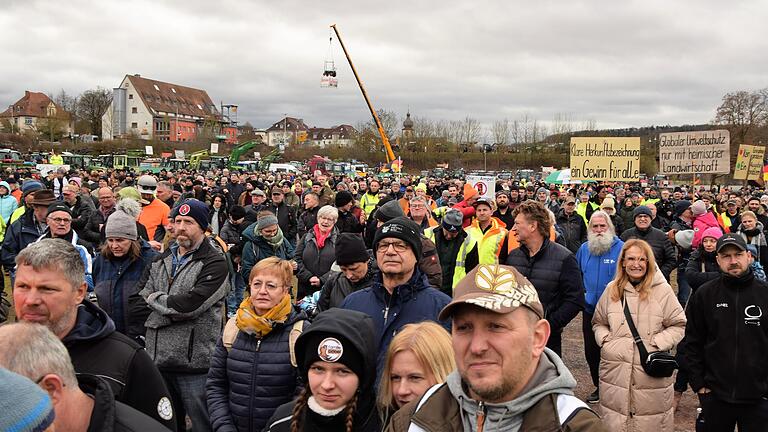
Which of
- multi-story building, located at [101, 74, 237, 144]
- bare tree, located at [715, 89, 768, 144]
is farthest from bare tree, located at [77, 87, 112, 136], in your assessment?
bare tree, located at [715, 89, 768, 144]

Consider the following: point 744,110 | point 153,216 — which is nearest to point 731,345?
point 153,216

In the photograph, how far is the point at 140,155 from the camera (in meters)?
56.2

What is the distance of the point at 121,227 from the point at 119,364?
6.17 ft

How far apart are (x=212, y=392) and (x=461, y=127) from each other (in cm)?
9136

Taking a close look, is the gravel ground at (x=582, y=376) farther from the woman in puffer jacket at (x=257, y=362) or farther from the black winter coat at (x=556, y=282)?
the woman in puffer jacket at (x=257, y=362)

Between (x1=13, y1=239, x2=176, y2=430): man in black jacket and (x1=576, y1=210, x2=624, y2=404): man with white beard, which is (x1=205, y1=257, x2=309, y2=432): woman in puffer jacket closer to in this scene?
(x1=13, y1=239, x2=176, y2=430): man in black jacket

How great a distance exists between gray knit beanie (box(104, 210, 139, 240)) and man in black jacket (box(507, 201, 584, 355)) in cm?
299

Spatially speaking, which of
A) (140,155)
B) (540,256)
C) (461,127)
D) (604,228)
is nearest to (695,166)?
(604,228)

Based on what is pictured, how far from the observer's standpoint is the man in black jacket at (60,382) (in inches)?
73.6

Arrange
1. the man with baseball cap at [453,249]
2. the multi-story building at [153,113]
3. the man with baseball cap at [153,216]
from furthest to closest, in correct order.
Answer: the multi-story building at [153,113] < the man with baseball cap at [153,216] < the man with baseball cap at [453,249]

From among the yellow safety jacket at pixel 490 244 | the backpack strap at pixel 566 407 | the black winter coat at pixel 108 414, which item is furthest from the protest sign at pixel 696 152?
the black winter coat at pixel 108 414

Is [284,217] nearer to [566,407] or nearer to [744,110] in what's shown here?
[566,407]

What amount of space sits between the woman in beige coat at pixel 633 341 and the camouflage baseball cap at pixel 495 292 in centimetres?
312

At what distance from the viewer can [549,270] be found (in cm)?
495
